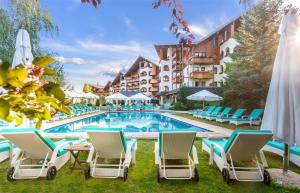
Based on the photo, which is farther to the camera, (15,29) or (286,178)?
(15,29)

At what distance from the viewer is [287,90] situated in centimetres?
467

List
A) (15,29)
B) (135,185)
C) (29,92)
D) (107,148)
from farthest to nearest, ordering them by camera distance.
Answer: (15,29) → (107,148) → (135,185) → (29,92)

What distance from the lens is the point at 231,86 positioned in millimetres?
17766

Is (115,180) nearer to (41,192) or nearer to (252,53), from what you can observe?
(41,192)

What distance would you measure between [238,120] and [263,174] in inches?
406

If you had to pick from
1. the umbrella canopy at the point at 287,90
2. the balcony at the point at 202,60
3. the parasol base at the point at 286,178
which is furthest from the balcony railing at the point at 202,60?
the parasol base at the point at 286,178

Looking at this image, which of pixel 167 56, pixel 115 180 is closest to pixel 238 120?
pixel 115 180

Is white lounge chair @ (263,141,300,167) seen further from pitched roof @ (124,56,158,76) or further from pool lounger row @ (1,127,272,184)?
pitched roof @ (124,56,158,76)

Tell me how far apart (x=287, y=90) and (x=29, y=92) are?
4995 mm

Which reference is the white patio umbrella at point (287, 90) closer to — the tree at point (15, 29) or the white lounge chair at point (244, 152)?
the white lounge chair at point (244, 152)

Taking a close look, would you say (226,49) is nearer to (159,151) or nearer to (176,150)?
(176,150)

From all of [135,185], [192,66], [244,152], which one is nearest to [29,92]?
[135,185]

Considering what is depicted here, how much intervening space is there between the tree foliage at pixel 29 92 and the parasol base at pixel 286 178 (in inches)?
198

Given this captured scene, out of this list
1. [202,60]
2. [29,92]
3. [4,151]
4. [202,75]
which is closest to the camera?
[29,92]
